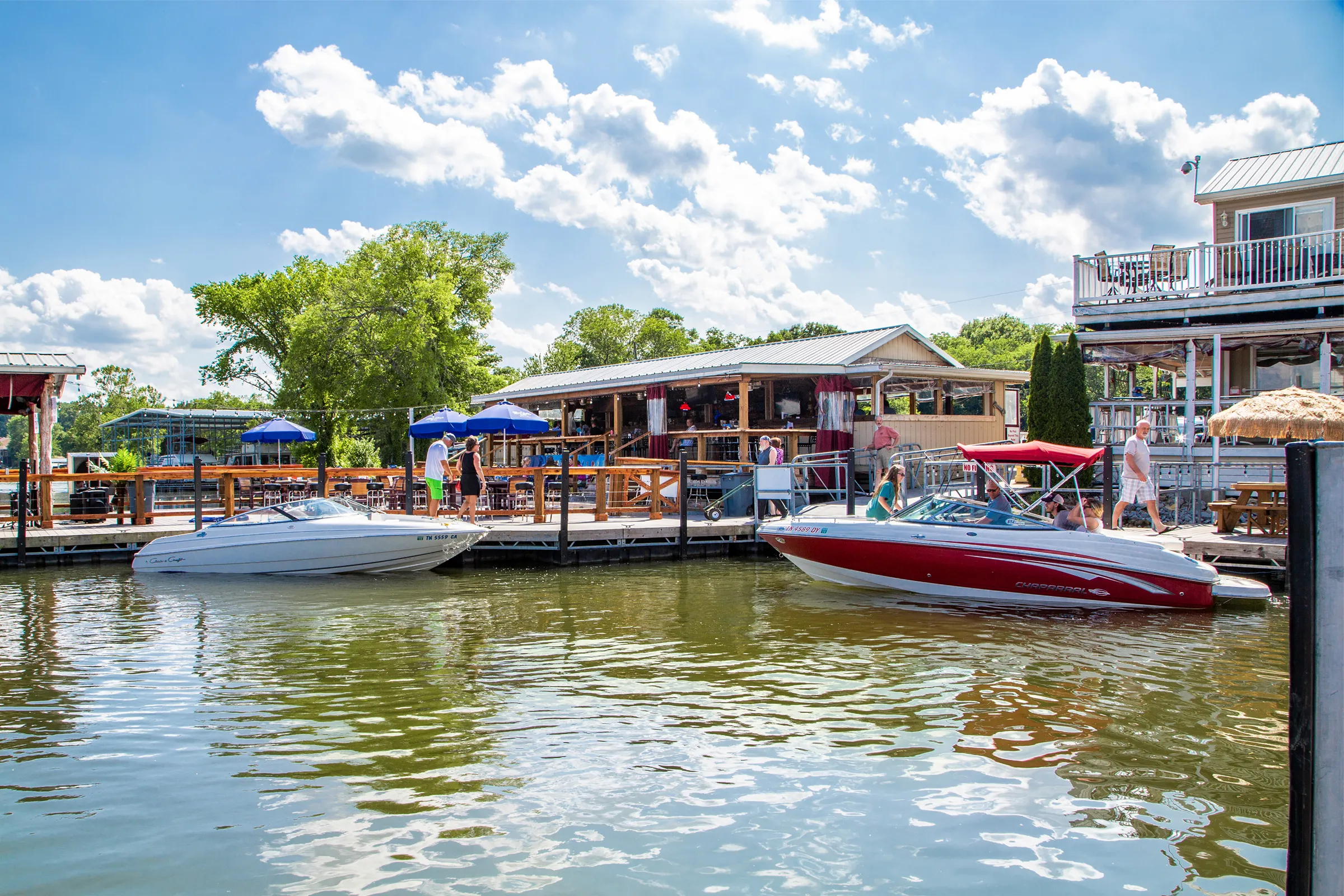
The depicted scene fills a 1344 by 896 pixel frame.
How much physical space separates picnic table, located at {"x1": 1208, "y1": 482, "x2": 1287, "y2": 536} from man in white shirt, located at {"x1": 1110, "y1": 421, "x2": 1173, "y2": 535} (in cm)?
78

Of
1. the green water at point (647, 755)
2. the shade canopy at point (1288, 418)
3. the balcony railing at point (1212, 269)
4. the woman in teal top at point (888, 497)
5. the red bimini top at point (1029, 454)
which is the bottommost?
the green water at point (647, 755)

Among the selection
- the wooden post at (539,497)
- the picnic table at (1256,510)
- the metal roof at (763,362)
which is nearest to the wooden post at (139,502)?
the wooden post at (539,497)

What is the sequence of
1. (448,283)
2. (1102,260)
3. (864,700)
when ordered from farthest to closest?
(448,283) < (1102,260) < (864,700)

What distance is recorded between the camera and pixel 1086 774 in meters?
5.56

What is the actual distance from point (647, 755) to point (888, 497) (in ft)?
25.6

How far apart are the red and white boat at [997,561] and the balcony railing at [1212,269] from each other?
6.96 metres

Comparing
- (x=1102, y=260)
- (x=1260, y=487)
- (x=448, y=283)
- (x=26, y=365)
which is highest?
(x=448, y=283)

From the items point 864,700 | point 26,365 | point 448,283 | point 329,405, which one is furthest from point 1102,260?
point 329,405

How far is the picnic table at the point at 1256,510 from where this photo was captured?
1257 cm

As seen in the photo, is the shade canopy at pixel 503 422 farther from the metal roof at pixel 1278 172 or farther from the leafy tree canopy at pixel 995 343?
the leafy tree canopy at pixel 995 343

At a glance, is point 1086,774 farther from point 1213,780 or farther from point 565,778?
point 565,778

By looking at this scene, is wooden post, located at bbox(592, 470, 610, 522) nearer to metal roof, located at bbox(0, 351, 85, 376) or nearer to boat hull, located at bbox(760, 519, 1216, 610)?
boat hull, located at bbox(760, 519, 1216, 610)

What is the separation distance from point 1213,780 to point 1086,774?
0.71 meters

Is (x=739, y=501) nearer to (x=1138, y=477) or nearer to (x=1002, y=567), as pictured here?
(x=1138, y=477)
